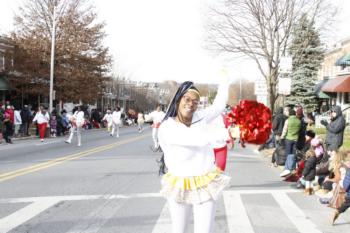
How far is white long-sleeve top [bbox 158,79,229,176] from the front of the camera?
4395mm

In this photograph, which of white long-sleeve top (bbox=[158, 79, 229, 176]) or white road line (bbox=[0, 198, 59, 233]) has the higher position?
white long-sleeve top (bbox=[158, 79, 229, 176])

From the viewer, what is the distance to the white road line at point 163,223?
22.6ft

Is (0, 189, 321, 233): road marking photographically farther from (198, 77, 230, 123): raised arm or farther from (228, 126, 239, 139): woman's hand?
(198, 77, 230, 123): raised arm

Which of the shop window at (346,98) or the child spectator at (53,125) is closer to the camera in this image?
the child spectator at (53,125)

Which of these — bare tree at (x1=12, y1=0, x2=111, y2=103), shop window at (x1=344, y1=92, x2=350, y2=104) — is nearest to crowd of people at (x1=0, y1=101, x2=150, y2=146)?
bare tree at (x1=12, y1=0, x2=111, y2=103)

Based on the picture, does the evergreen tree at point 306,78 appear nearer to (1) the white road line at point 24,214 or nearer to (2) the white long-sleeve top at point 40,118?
(2) the white long-sleeve top at point 40,118

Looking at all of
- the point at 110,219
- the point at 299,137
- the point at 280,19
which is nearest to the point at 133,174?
the point at 299,137

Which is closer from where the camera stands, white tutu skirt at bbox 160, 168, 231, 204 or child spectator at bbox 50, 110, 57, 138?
white tutu skirt at bbox 160, 168, 231, 204

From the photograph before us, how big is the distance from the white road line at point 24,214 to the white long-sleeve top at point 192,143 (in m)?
3.24

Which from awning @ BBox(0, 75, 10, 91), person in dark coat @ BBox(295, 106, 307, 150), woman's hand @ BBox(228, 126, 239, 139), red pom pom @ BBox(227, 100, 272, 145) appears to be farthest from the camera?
awning @ BBox(0, 75, 10, 91)

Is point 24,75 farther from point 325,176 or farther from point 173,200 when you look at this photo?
point 173,200

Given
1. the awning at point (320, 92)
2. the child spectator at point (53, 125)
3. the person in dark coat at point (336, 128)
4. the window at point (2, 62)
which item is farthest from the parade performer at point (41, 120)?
the awning at point (320, 92)

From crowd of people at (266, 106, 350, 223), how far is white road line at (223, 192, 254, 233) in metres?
1.30

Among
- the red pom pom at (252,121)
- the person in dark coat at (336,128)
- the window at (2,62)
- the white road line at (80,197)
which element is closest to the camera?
the red pom pom at (252,121)
